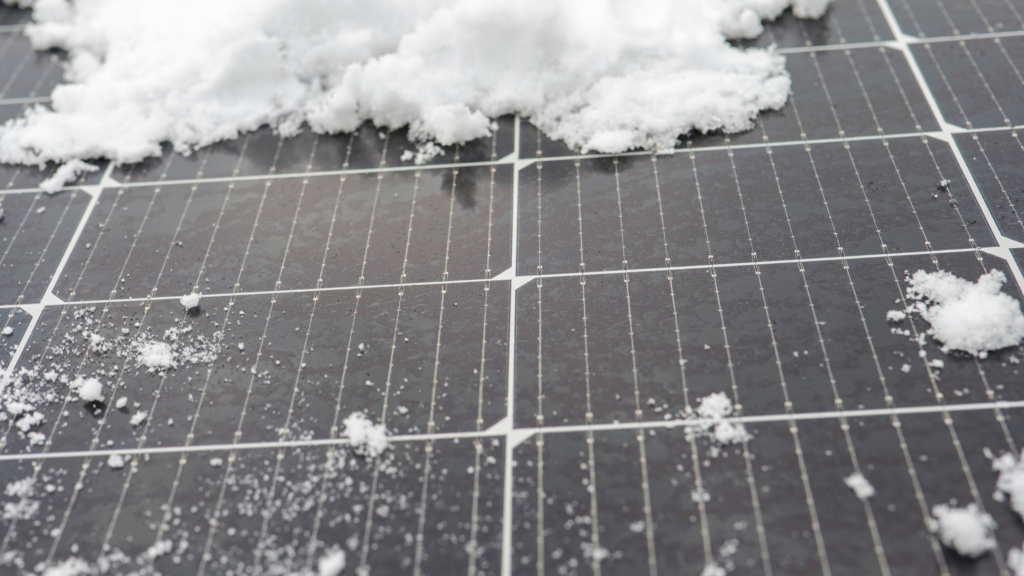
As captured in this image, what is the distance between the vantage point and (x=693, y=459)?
4531mm

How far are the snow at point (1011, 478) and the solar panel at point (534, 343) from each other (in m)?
0.08

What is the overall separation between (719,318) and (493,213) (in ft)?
6.70

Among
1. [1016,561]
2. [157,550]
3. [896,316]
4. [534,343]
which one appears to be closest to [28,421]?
[157,550]

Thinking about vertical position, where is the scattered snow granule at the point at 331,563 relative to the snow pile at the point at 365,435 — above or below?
below

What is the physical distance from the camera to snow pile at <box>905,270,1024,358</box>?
15.9ft

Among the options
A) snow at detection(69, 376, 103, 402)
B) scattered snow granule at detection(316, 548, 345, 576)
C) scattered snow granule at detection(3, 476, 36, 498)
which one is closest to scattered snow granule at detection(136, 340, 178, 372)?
snow at detection(69, 376, 103, 402)

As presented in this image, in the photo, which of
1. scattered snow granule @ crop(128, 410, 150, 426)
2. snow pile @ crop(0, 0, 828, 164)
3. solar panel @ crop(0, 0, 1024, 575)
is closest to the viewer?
solar panel @ crop(0, 0, 1024, 575)

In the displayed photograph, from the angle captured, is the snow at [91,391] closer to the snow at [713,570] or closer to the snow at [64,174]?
the snow at [64,174]

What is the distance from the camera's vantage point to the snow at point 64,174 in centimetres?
671

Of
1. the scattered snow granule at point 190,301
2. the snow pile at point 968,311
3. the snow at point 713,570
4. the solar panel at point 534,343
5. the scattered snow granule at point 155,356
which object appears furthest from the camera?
the scattered snow granule at point 190,301

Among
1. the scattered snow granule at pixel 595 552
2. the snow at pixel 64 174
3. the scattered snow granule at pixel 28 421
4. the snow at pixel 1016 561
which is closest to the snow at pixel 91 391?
the scattered snow granule at pixel 28 421

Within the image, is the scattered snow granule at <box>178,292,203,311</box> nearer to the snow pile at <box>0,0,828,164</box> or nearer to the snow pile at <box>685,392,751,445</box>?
the snow pile at <box>0,0,828,164</box>

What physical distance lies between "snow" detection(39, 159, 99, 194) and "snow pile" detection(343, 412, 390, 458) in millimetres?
3998

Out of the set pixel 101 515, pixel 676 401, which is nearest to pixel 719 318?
pixel 676 401
